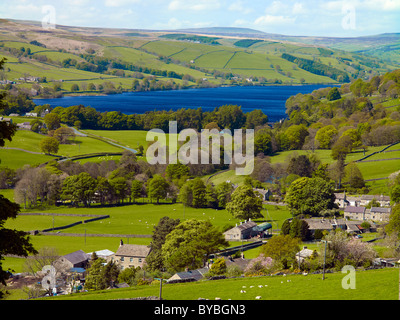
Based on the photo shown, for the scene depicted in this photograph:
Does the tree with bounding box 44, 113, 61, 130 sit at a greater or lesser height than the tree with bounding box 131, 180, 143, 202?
greater

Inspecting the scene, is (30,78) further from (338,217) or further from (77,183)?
(338,217)

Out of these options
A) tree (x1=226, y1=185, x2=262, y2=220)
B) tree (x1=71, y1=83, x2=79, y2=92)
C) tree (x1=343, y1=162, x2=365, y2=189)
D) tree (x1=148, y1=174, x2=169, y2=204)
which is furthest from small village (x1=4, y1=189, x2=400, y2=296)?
tree (x1=71, y1=83, x2=79, y2=92)

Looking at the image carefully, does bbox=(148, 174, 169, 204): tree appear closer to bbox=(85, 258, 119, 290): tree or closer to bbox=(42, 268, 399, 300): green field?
bbox=(85, 258, 119, 290): tree

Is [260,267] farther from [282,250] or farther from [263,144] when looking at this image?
[263,144]

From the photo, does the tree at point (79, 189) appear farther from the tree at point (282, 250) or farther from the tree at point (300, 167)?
the tree at point (282, 250)

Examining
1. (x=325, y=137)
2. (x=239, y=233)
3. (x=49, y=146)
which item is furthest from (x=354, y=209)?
(x=49, y=146)
